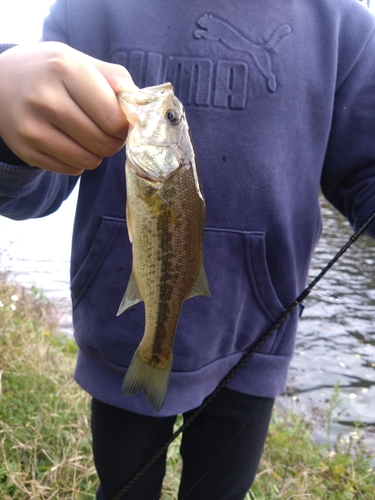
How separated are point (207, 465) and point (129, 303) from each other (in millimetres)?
965

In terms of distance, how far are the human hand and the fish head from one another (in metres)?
0.08

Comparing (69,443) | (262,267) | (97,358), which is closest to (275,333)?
(262,267)

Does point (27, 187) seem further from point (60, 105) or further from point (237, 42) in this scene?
point (237, 42)

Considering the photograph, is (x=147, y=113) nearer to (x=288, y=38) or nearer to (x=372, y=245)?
(x=288, y=38)

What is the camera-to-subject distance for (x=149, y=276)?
1384mm

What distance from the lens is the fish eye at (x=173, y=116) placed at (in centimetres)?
130

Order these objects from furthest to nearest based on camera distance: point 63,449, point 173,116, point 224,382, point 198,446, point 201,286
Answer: point 63,449 < point 198,446 < point 224,382 < point 201,286 < point 173,116

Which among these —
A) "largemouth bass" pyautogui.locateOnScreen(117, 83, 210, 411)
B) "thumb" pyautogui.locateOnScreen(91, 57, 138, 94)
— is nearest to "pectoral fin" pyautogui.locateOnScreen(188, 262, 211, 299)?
"largemouth bass" pyautogui.locateOnScreen(117, 83, 210, 411)

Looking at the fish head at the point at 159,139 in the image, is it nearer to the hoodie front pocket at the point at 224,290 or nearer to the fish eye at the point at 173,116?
the fish eye at the point at 173,116

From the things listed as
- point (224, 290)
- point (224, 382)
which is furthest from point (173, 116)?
point (224, 382)

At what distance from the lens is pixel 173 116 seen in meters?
1.31

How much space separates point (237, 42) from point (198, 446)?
5.44ft

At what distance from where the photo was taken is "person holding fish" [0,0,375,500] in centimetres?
170

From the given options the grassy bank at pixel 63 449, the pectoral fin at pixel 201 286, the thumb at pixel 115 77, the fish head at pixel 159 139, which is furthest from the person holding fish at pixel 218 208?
the grassy bank at pixel 63 449
